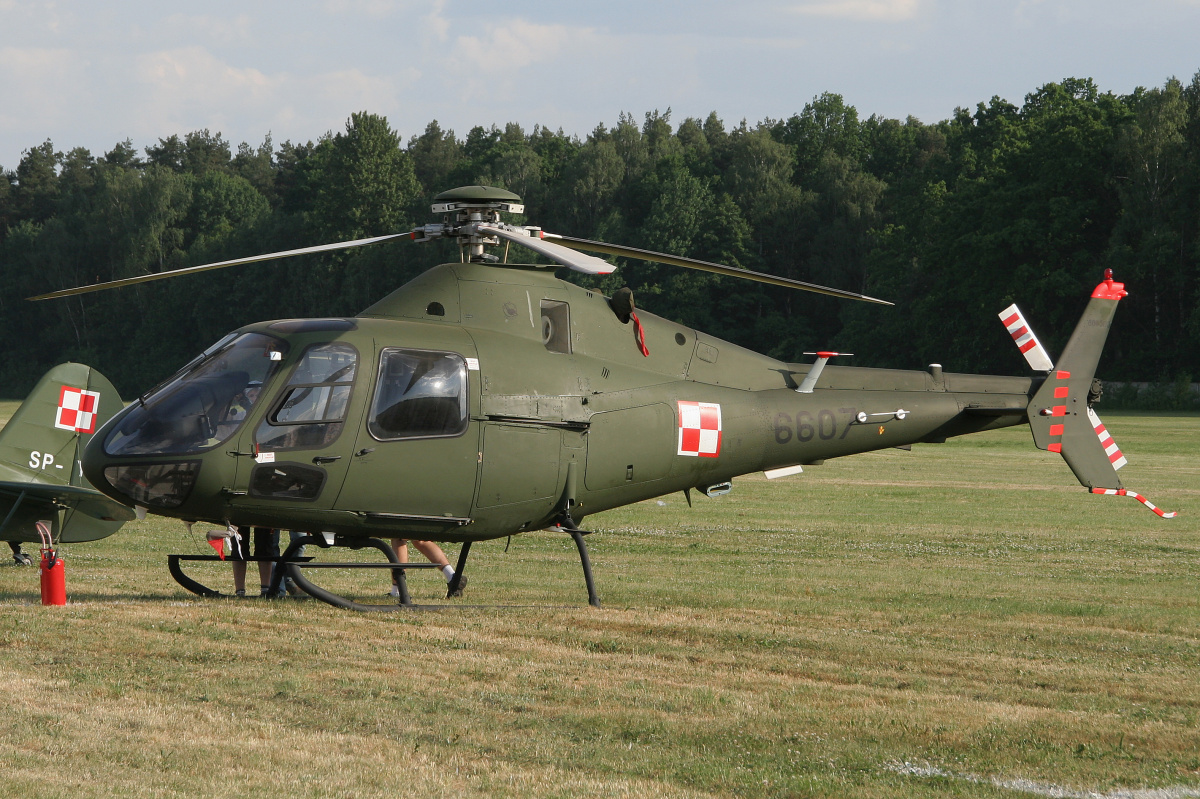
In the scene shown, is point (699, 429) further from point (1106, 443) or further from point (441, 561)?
point (1106, 443)

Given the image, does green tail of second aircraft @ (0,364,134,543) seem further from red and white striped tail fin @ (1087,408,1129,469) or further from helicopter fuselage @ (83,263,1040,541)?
red and white striped tail fin @ (1087,408,1129,469)

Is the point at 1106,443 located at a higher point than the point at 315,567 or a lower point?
higher

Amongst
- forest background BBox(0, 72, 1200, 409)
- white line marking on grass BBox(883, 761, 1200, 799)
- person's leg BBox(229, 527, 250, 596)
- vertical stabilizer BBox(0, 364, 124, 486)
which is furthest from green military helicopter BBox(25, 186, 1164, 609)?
forest background BBox(0, 72, 1200, 409)

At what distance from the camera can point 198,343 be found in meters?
87.1

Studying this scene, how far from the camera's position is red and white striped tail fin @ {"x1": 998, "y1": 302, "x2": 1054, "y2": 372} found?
38.8 feet

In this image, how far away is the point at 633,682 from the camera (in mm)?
7590

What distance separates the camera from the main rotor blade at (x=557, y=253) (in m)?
7.83

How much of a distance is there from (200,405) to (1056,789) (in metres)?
6.29

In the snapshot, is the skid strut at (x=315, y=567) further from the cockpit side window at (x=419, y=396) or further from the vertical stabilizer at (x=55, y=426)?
the vertical stabilizer at (x=55, y=426)

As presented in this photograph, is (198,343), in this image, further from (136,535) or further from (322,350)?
(322,350)

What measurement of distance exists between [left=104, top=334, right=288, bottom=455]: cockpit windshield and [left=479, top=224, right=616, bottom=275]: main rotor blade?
1969 millimetres

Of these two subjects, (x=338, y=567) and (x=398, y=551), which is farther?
(x=398, y=551)

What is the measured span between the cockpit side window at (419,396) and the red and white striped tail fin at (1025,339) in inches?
217

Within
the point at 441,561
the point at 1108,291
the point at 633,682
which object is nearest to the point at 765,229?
the point at 1108,291
